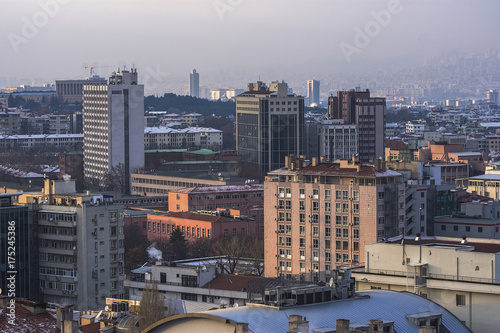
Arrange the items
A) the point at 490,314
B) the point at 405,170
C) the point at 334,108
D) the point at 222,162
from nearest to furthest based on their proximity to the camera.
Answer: the point at 490,314, the point at 405,170, the point at 222,162, the point at 334,108

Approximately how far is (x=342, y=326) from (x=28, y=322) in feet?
17.9

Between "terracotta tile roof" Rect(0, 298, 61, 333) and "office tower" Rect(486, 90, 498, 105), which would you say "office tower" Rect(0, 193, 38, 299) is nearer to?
"terracotta tile roof" Rect(0, 298, 61, 333)

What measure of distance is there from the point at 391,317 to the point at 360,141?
57.7 metres

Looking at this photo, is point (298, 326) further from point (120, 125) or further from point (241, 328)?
point (120, 125)

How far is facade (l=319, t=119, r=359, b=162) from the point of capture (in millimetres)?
66562

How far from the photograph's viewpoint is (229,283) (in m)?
22.9

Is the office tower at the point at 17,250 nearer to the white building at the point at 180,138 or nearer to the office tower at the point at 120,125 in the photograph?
the office tower at the point at 120,125

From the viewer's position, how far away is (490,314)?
50.7 feet

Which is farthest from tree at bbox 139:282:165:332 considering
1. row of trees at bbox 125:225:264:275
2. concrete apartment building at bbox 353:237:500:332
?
row of trees at bbox 125:225:264:275

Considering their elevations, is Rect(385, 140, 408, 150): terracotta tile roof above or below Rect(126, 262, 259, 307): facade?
Answer: above

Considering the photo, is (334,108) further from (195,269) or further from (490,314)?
(490,314)

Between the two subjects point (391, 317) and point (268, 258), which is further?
point (268, 258)

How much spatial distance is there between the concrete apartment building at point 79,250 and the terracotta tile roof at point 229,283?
3612mm

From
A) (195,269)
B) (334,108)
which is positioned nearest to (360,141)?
(334,108)
